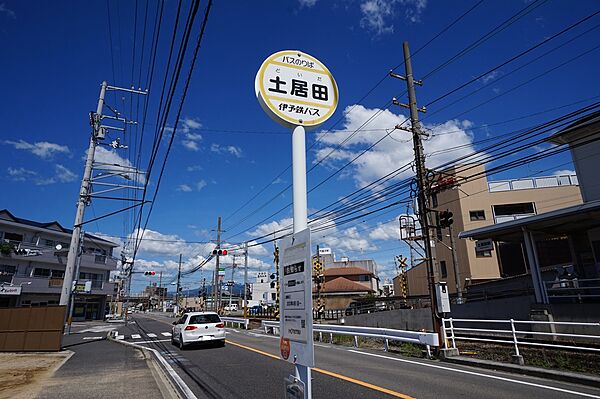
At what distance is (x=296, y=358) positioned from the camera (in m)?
3.36

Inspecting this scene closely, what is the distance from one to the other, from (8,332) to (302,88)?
18.2 meters

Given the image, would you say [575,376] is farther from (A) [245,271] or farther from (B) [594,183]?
(A) [245,271]

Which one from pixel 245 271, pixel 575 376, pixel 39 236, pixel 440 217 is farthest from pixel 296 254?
pixel 39 236

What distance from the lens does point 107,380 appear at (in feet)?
28.6

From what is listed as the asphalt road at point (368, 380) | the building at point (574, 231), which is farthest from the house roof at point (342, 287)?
the asphalt road at point (368, 380)

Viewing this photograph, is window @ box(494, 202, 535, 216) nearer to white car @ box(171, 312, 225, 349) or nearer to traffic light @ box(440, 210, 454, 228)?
traffic light @ box(440, 210, 454, 228)

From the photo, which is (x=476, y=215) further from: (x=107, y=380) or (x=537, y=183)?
(x=107, y=380)

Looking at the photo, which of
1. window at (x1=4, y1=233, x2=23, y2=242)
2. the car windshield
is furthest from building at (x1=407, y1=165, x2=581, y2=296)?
window at (x1=4, y1=233, x2=23, y2=242)

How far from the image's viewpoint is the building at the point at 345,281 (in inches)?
2173

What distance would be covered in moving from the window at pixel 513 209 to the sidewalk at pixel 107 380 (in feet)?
116

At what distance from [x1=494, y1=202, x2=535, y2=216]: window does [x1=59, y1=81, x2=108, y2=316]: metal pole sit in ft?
116

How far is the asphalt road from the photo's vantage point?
6957 mm

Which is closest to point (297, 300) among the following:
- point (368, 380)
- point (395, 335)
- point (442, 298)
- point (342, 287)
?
point (368, 380)

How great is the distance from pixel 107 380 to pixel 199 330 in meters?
6.88
